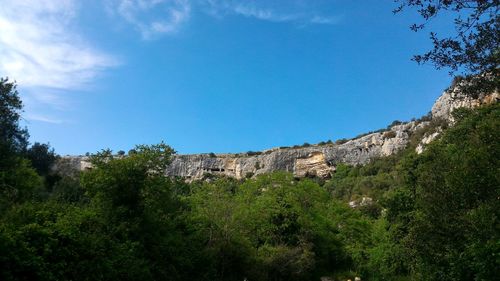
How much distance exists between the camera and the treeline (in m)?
15.3

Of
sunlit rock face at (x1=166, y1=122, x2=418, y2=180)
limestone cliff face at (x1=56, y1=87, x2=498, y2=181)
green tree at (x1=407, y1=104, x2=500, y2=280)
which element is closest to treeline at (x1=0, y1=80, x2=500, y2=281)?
green tree at (x1=407, y1=104, x2=500, y2=280)

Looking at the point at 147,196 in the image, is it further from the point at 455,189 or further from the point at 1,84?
the point at 455,189

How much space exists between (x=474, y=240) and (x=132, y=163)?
15.0 meters

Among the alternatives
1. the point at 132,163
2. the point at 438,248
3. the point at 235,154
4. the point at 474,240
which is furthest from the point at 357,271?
the point at 235,154

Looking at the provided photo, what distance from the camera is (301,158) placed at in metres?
138

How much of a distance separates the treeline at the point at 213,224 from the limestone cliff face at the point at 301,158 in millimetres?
61803

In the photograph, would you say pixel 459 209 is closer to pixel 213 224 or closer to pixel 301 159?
pixel 213 224

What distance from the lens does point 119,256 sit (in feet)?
57.0

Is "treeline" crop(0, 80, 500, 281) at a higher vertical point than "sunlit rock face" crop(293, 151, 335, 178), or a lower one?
lower

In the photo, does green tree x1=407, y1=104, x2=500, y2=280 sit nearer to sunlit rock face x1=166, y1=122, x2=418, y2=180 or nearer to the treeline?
the treeline

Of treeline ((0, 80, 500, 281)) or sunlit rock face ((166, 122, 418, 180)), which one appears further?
sunlit rock face ((166, 122, 418, 180))

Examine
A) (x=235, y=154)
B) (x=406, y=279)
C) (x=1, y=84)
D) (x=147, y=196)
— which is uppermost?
(x=235, y=154)

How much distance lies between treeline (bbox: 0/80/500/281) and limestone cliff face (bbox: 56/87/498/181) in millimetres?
61803

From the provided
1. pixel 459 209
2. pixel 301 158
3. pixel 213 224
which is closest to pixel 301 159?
pixel 301 158
